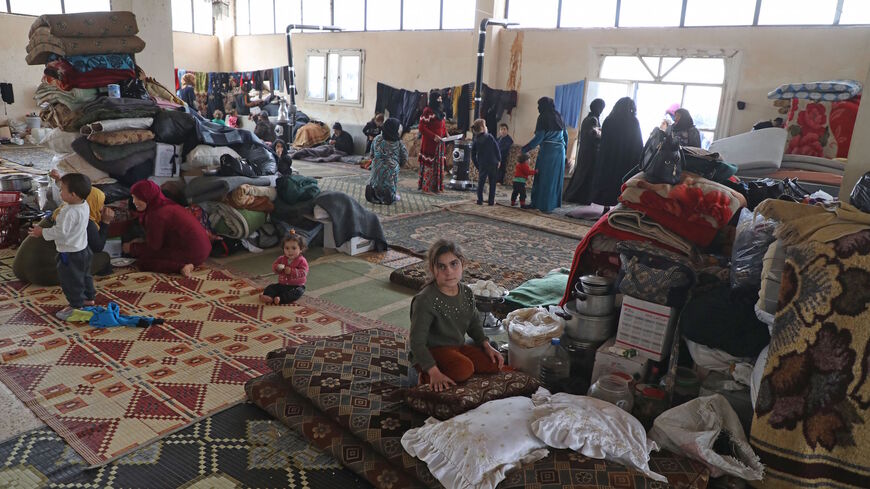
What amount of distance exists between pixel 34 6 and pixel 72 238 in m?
13.3

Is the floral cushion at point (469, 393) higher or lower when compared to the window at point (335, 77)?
lower

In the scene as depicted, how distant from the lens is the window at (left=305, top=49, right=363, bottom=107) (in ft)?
47.4

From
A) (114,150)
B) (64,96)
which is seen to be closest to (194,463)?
(114,150)

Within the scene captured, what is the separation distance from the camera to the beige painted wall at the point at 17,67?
1332 centimetres

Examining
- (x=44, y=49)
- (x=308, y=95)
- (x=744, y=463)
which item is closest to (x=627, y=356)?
(x=744, y=463)

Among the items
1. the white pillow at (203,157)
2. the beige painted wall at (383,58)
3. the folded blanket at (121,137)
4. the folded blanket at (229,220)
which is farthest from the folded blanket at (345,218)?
the beige painted wall at (383,58)

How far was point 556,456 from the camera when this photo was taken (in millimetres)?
2275

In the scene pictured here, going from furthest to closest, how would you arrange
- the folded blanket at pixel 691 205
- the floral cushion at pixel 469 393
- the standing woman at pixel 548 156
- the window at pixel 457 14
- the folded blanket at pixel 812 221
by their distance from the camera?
the window at pixel 457 14 < the standing woman at pixel 548 156 < the folded blanket at pixel 691 205 < the floral cushion at pixel 469 393 < the folded blanket at pixel 812 221

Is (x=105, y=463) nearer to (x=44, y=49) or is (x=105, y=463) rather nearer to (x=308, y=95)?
(x=44, y=49)

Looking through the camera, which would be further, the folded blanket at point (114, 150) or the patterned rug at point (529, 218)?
the patterned rug at point (529, 218)

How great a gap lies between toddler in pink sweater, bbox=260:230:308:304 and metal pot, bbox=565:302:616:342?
217cm

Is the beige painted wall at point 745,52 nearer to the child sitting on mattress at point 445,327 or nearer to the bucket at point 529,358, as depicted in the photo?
the bucket at point 529,358

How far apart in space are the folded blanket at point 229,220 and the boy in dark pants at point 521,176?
423 centimetres

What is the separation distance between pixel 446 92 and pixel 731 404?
1040 centimetres
